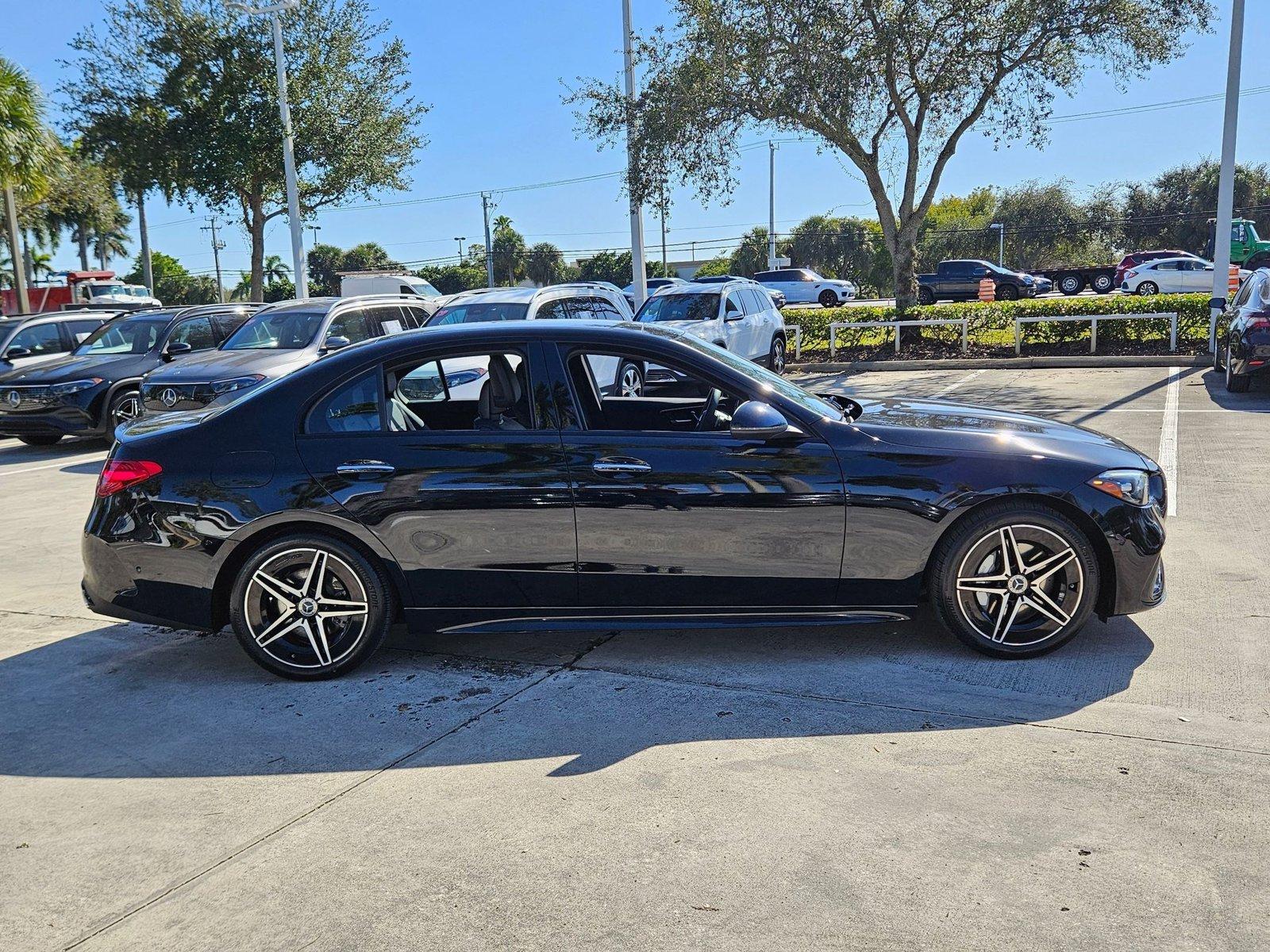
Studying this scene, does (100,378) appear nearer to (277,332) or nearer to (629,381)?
(277,332)

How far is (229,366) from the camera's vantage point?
12.0 metres

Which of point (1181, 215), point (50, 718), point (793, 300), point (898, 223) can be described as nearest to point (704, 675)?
point (50, 718)

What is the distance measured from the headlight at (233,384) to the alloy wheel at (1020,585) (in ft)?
28.8

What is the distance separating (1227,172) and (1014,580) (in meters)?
17.2

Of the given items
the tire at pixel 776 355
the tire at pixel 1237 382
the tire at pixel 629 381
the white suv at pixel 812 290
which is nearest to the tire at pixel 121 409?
the tire at pixel 629 381

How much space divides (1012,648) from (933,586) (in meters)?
0.45

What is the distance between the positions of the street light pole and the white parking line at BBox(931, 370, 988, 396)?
46.3 feet

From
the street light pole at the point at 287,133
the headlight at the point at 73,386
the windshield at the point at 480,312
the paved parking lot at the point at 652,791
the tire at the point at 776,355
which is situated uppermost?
the street light pole at the point at 287,133

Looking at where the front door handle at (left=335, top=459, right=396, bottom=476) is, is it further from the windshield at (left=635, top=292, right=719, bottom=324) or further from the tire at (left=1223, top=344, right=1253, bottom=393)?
the tire at (left=1223, top=344, right=1253, bottom=393)

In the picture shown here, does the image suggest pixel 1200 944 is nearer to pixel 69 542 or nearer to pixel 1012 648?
pixel 1012 648

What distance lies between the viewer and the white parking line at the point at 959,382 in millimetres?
15875

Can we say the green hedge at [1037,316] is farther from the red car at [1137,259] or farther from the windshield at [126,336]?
the red car at [1137,259]

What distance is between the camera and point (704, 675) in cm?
487

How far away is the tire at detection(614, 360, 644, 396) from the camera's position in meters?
6.36
